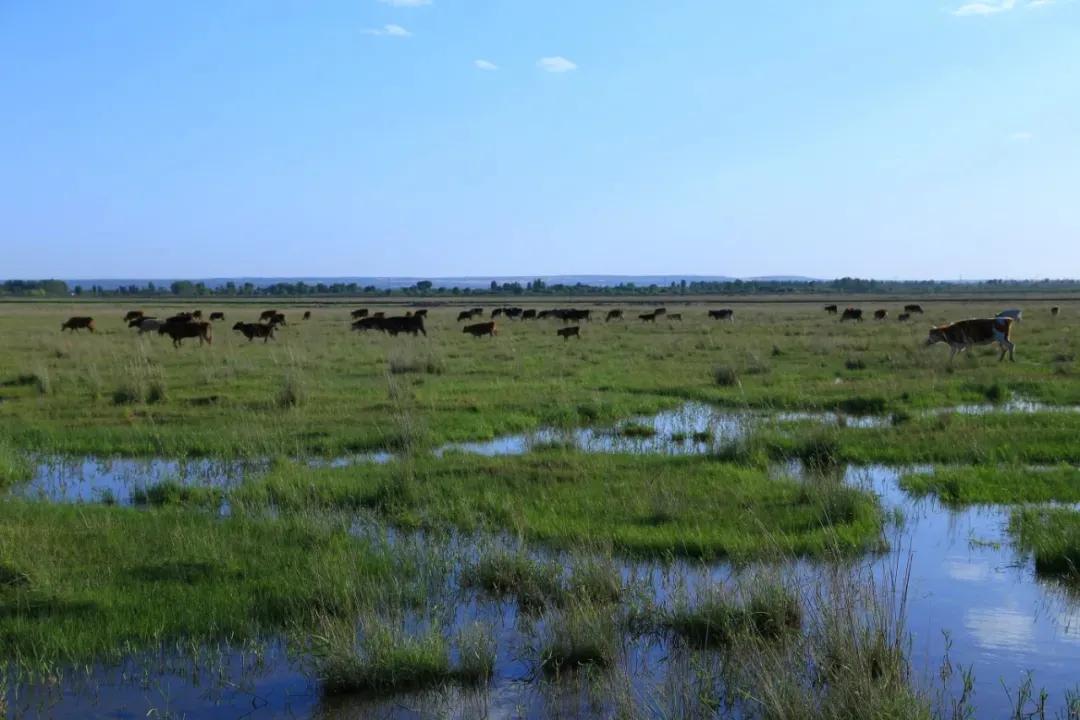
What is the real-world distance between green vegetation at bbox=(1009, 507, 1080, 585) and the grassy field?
0.11 ft

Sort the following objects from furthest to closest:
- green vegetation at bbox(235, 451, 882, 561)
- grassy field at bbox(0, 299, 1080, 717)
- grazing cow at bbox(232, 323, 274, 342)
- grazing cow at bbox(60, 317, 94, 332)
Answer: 1. grazing cow at bbox(60, 317, 94, 332)
2. grazing cow at bbox(232, 323, 274, 342)
3. green vegetation at bbox(235, 451, 882, 561)
4. grassy field at bbox(0, 299, 1080, 717)

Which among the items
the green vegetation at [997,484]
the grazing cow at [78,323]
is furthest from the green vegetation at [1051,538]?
the grazing cow at [78,323]

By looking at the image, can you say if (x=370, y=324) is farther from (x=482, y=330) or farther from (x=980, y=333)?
(x=980, y=333)

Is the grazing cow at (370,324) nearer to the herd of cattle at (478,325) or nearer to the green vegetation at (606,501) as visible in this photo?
the herd of cattle at (478,325)

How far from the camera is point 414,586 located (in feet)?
21.8

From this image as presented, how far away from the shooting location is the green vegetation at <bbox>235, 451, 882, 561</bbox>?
7.76 m

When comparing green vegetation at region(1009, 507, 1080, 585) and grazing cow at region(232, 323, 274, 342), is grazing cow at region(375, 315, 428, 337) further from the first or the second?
green vegetation at region(1009, 507, 1080, 585)

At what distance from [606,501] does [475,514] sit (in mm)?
1457

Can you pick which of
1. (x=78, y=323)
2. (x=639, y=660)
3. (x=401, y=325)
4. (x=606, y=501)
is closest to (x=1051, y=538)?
(x=606, y=501)

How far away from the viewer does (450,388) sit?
18.1 meters

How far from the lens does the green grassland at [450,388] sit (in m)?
12.8

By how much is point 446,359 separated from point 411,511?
15359 mm

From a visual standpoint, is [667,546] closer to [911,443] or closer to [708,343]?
[911,443]

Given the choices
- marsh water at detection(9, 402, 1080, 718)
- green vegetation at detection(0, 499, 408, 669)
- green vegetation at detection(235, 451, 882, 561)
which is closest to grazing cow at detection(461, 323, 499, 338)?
green vegetation at detection(235, 451, 882, 561)
